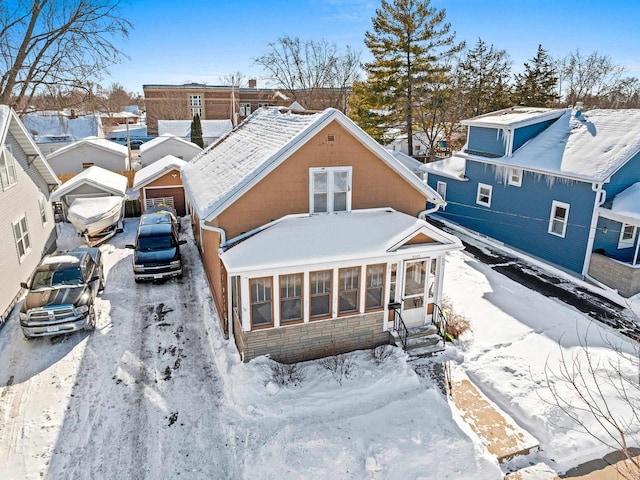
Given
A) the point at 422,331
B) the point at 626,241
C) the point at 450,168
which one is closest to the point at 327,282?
the point at 422,331

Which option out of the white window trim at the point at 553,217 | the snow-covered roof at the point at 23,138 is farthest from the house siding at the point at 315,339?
the white window trim at the point at 553,217

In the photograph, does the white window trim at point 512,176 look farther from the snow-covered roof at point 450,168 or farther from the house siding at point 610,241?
the house siding at point 610,241

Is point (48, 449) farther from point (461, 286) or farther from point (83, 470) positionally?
point (461, 286)

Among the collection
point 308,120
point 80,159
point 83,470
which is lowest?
point 83,470

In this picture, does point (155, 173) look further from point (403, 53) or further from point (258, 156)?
point (403, 53)

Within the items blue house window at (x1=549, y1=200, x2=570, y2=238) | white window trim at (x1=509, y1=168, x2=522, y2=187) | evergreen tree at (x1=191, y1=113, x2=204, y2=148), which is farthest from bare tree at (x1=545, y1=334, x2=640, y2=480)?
evergreen tree at (x1=191, y1=113, x2=204, y2=148)

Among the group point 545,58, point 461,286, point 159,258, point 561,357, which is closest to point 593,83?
point 545,58

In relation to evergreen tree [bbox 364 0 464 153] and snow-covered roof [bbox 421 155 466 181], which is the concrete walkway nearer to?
snow-covered roof [bbox 421 155 466 181]
